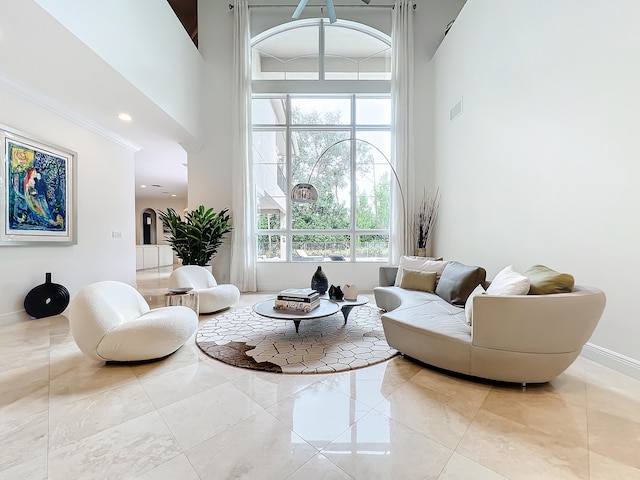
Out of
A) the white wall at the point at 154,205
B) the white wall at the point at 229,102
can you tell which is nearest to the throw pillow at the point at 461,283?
the white wall at the point at 229,102

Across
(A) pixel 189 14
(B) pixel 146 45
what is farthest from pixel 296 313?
(A) pixel 189 14

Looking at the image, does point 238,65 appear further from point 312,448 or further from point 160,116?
point 312,448

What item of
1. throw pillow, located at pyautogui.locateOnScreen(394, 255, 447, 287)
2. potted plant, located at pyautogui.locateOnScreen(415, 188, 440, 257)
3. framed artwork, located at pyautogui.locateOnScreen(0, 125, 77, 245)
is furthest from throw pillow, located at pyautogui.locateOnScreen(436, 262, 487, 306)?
framed artwork, located at pyautogui.locateOnScreen(0, 125, 77, 245)

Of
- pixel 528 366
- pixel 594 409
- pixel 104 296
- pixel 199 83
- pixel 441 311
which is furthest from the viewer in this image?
pixel 199 83

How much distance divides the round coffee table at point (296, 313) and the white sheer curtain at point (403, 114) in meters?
2.83

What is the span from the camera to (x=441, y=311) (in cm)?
279

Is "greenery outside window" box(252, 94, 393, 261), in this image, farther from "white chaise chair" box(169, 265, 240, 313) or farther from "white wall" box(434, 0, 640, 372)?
"white wall" box(434, 0, 640, 372)

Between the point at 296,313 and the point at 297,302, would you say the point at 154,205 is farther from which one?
the point at 296,313

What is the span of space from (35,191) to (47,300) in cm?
141

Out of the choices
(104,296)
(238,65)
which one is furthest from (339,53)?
(104,296)

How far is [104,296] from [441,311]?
2.93 meters

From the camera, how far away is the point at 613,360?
7.57 feet

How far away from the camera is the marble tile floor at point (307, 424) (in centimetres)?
134

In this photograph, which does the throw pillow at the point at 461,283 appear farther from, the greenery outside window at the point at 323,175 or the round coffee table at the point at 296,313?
the greenery outside window at the point at 323,175
